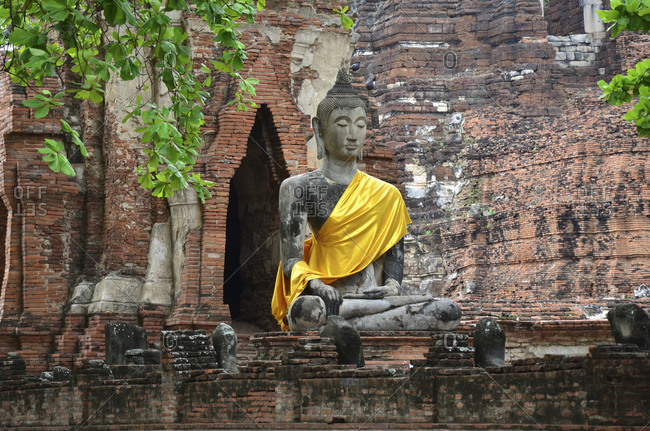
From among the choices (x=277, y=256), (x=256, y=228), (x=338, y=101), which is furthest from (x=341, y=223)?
(x=256, y=228)

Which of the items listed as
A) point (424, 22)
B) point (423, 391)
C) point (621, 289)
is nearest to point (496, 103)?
point (424, 22)

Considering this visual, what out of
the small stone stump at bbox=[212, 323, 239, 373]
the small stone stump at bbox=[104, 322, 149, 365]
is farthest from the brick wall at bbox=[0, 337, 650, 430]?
the small stone stump at bbox=[104, 322, 149, 365]

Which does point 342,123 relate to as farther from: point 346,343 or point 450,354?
point 450,354

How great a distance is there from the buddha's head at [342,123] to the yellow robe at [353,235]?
0.37 m

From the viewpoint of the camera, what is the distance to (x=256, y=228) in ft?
59.9

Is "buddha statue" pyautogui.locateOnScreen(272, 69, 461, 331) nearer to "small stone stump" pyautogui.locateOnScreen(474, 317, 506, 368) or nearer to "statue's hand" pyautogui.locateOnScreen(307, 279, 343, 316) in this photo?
"statue's hand" pyautogui.locateOnScreen(307, 279, 343, 316)

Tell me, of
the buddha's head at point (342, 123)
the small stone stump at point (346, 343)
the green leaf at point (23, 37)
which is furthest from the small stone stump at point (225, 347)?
the green leaf at point (23, 37)

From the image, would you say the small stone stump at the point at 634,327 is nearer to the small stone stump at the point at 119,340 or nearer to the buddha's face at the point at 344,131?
the buddha's face at the point at 344,131

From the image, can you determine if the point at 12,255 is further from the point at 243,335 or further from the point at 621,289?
the point at 621,289

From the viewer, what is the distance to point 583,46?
39.4 metres

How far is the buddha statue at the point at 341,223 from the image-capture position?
1345cm

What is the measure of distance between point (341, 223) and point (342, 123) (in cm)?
104

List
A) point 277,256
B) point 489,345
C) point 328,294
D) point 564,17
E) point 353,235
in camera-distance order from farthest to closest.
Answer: point 564,17 → point 277,256 → point 353,235 → point 328,294 → point 489,345

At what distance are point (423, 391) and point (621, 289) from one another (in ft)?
67.1
